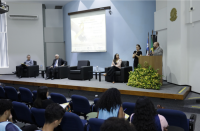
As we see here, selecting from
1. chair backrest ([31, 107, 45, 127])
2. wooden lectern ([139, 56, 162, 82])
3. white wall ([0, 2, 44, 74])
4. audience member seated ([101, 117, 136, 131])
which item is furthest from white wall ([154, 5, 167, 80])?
audience member seated ([101, 117, 136, 131])

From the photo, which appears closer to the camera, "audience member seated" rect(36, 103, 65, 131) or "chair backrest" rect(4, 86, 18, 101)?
"audience member seated" rect(36, 103, 65, 131)

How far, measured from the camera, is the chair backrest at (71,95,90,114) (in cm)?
308

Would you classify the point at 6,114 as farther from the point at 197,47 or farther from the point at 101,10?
the point at 101,10

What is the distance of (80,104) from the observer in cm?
317

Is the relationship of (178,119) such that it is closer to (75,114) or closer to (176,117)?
(176,117)

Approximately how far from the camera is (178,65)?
5727 mm

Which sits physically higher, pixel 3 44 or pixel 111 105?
pixel 3 44

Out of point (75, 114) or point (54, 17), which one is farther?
point (54, 17)

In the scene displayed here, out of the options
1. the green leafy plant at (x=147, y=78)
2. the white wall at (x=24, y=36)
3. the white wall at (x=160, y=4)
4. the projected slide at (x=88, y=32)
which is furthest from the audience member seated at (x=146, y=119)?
the white wall at (x=24, y=36)

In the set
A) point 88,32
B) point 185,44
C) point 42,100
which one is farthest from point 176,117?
point 88,32

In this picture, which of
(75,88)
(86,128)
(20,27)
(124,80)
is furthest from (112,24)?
(86,128)

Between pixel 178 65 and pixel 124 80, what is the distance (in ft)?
5.93

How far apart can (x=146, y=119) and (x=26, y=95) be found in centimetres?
321

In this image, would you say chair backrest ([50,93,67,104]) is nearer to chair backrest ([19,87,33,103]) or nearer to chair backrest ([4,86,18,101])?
chair backrest ([19,87,33,103])
